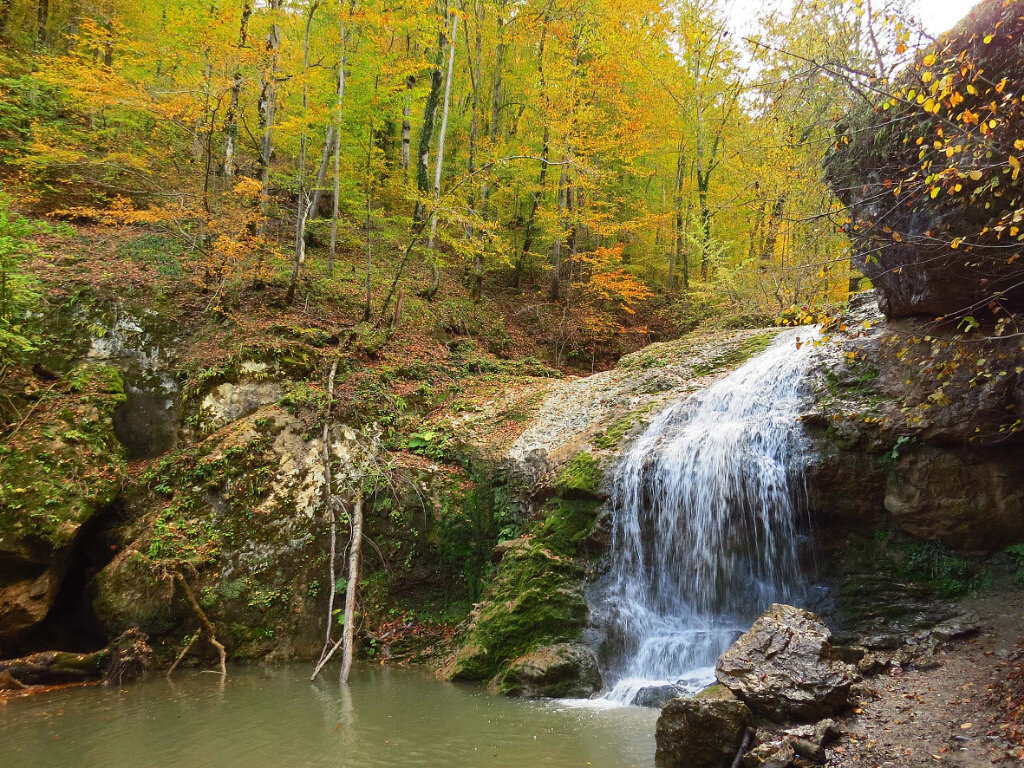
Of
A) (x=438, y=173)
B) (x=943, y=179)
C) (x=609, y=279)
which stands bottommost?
(x=943, y=179)

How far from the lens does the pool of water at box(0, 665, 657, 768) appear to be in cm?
454

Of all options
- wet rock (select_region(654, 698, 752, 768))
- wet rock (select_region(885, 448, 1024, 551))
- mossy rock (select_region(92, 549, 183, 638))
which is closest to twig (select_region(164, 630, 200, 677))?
mossy rock (select_region(92, 549, 183, 638))

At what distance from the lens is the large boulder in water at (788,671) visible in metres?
4.27

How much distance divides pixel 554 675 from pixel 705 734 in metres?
2.36

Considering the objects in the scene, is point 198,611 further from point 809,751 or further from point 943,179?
point 943,179

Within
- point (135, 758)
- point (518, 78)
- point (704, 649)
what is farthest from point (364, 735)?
point (518, 78)

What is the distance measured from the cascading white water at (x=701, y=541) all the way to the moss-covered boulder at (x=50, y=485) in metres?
7.26

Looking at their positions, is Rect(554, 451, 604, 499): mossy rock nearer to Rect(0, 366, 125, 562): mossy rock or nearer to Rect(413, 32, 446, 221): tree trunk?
Rect(0, 366, 125, 562): mossy rock

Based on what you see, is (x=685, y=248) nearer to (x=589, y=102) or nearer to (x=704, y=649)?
(x=589, y=102)

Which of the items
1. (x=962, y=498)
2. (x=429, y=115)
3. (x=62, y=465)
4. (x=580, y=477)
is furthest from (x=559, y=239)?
(x=62, y=465)

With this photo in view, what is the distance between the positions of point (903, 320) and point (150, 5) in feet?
71.3

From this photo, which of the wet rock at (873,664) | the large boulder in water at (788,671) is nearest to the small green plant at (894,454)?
the wet rock at (873,664)

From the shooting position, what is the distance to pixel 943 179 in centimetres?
383

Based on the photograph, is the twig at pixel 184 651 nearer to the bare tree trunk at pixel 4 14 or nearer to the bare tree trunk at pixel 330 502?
the bare tree trunk at pixel 330 502
